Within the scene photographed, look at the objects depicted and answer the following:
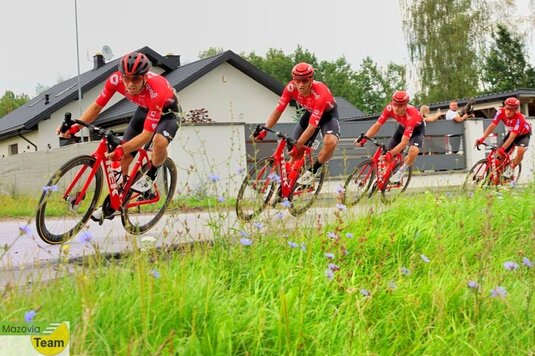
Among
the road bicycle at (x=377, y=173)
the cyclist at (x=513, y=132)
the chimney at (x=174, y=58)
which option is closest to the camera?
the road bicycle at (x=377, y=173)

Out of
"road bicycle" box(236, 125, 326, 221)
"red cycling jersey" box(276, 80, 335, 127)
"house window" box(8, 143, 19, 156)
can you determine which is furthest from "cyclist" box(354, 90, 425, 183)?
"house window" box(8, 143, 19, 156)

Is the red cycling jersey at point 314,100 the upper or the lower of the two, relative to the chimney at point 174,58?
lower

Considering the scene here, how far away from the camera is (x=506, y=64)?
1785 inches

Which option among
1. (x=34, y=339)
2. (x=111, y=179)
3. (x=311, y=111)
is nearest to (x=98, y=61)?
(x=311, y=111)

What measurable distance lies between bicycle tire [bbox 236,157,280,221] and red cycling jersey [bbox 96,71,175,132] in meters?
1.06

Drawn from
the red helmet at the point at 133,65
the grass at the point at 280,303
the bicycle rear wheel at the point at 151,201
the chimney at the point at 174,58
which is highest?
the chimney at the point at 174,58

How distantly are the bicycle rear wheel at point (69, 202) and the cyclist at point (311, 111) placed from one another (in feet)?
8.31

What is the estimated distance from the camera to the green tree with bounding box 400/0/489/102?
4338 cm

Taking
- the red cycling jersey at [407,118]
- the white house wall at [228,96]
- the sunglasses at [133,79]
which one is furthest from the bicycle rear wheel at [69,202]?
the white house wall at [228,96]

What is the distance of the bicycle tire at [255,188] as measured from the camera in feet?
18.7

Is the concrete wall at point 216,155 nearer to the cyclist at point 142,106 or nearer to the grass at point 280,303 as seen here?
the cyclist at point 142,106

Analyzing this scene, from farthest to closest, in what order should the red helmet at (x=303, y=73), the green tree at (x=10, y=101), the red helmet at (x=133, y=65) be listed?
the green tree at (x=10, y=101), the red helmet at (x=303, y=73), the red helmet at (x=133, y=65)

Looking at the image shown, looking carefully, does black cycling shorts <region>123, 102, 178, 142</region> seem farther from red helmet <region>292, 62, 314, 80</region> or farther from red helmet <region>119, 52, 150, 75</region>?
red helmet <region>292, 62, 314, 80</region>

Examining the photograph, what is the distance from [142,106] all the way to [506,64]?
145 ft
